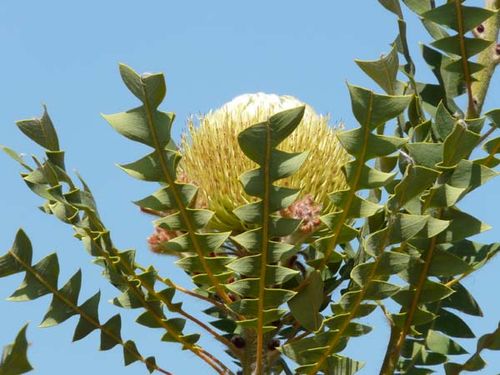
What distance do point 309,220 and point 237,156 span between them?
13.0 inches

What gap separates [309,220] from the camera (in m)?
2.97

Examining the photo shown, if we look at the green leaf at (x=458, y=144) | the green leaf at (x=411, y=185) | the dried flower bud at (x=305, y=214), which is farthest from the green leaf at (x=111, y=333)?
the green leaf at (x=458, y=144)

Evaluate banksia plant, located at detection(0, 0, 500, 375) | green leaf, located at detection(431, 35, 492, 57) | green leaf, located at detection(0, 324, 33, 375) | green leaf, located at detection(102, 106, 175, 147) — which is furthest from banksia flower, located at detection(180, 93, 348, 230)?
green leaf, located at detection(0, 324, 33, 375)

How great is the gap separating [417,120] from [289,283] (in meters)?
0.56

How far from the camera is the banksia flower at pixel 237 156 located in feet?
10.4

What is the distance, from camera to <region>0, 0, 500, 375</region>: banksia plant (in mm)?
2564

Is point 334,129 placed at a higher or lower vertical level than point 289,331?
higher

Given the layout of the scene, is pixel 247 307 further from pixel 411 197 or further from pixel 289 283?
pixel 411 197

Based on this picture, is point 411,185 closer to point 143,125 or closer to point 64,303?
point 143,125

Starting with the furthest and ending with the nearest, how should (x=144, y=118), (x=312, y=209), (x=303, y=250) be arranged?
(x=303, y=250) < (x=312, y=209) < (x=144, y=118)

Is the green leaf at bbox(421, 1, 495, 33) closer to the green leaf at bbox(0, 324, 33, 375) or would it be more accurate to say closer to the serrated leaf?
the serrated leaf

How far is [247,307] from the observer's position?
2791mm

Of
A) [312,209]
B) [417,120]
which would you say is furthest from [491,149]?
[312,209]

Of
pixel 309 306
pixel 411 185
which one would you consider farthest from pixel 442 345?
pixel 411 185
